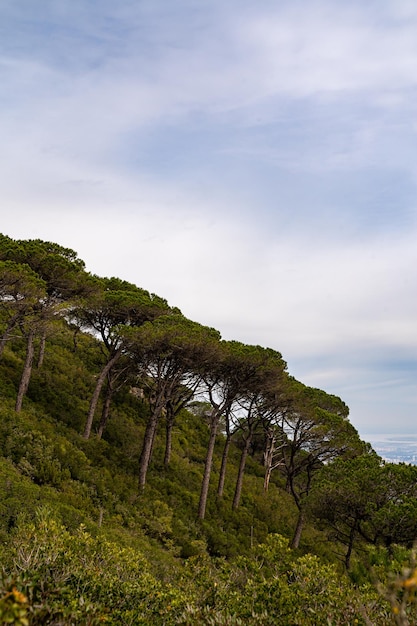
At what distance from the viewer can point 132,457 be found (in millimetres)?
25203

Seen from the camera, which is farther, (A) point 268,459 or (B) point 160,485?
(A) point 268,459

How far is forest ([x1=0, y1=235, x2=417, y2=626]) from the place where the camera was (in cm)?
711

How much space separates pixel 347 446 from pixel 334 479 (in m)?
6.02

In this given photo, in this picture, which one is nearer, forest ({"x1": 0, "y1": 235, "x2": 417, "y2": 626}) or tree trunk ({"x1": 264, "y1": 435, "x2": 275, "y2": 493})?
forest ({"x1": 0, "y1": 235, "x2": 417, "y2": 626})

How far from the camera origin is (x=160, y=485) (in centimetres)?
2403

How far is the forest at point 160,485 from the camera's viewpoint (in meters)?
7.11

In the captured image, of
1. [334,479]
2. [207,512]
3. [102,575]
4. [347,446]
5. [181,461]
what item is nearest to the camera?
[102,575]

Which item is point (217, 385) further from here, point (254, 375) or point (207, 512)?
point (207, 512)

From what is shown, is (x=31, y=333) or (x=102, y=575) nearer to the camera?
(x=102, y=575)

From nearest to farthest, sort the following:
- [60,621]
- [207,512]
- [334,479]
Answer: [60,621]
[334,479]
[207,512]

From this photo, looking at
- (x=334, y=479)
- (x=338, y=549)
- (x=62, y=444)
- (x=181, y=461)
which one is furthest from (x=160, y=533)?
(x=338, y=549)

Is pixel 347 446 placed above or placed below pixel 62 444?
above

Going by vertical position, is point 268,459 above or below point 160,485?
above

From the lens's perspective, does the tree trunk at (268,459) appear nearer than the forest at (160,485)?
No
